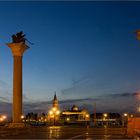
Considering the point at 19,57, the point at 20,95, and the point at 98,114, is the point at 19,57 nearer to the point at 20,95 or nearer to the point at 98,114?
the point at 20,95

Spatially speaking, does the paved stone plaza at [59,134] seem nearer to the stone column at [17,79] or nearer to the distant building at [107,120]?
the stone column at [17,79]

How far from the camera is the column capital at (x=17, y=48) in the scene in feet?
181

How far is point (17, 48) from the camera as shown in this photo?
182 feet

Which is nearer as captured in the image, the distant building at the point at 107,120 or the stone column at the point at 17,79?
the stone column at the point at 17,79

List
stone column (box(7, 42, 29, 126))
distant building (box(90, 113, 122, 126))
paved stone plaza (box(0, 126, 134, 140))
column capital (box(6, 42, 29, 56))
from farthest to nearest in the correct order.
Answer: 1. distant building (box(90, 113, 122, 126))
2. column capital (box(6, 42, 29, 56))
3. stone column (box(7, 42, 29, 126))
4. paved stone plaza (box(0, 126, 134, 140))

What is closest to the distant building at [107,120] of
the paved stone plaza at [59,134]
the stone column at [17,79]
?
the stone column at [17,79]

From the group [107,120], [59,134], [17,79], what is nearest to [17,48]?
[17,79]

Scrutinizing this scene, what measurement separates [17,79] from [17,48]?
432 cm

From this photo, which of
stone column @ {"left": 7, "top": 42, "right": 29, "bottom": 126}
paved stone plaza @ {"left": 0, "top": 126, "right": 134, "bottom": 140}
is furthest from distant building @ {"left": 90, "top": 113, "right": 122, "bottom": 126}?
paved stone plaza @ {"left": 0, "top": 126, "right": 134, "bottom": 140}

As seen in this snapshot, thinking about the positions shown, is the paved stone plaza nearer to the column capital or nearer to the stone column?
the stone column

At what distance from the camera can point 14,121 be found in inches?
2127

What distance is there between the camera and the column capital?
55312mm

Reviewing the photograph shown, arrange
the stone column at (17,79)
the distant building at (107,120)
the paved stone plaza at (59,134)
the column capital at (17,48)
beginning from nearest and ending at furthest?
the paved stone plaza at (59,134) → the stone column at (17,79) → the column capital at (17,48) → the distant building at (107,120)

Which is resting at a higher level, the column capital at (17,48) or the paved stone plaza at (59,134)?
the column capital at (17,48)
